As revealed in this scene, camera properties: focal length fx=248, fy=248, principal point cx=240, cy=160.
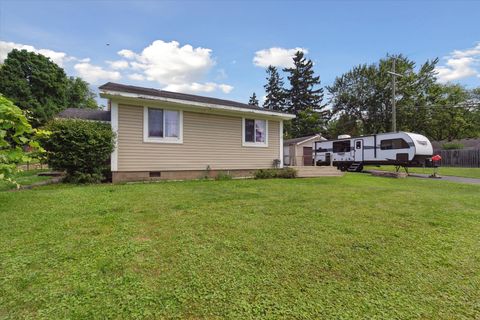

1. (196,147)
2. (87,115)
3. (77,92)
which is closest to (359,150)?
(196,147)

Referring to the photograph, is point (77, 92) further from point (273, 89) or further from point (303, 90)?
point (303, 90)

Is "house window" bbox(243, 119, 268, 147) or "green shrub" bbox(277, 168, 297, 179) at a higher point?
"house window" bbox(243, 119, 268, 147)

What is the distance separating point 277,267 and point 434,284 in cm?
137

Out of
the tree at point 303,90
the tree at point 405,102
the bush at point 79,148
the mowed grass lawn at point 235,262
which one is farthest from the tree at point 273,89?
the mowed grass lawn at point 235,262

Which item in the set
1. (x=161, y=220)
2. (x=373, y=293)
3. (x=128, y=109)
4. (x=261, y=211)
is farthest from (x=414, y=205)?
(x=128, y=109)

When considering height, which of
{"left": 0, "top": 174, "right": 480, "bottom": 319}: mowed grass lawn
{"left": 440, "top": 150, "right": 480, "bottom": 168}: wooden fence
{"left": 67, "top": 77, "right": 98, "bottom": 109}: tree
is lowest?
{"left": 0, "top": 174, "right": 480, "bottom": 319}: mowed grass lawn

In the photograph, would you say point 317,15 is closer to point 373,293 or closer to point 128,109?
point 128,109

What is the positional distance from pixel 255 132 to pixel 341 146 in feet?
34.1

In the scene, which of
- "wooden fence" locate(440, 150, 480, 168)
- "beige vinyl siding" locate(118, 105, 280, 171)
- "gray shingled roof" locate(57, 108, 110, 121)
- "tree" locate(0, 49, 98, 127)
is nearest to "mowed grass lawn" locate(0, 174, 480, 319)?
"beige vinyl siding" locate(118, 105, 280, 171)

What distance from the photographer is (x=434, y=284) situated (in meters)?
2.19

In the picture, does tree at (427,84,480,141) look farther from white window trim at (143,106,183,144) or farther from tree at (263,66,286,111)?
white window trim at (143,106,183,144)

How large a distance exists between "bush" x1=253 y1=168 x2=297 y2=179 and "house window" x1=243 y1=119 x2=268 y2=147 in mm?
1322

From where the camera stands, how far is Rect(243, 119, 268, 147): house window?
10875 mm

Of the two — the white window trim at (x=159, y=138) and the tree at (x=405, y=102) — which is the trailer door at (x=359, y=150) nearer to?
the white window trim at (x=159, y=138)
